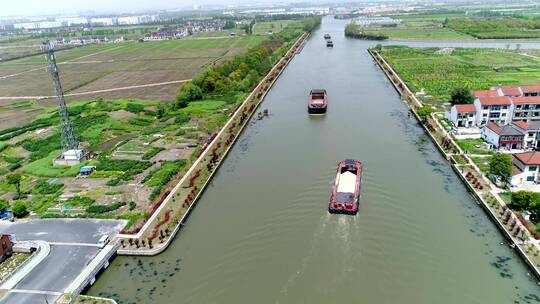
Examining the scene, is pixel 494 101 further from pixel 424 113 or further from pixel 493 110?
pixel 424 113

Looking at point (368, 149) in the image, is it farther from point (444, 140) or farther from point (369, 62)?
point (369, 62)

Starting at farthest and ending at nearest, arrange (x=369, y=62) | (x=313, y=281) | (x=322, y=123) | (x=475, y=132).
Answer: (x=369, y=62) < (x=322, y=123) < (x=475, y=132) < (x=313, y=281)

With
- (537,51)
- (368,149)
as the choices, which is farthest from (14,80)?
(537,51)

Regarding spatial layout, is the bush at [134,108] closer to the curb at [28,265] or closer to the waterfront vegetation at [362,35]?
the curb at [28,265]

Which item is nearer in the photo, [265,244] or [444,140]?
[265,244]

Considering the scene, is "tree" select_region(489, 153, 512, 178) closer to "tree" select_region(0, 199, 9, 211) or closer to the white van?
the white van

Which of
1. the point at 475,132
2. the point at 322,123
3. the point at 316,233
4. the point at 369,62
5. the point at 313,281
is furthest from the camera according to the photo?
the point at 369,62
